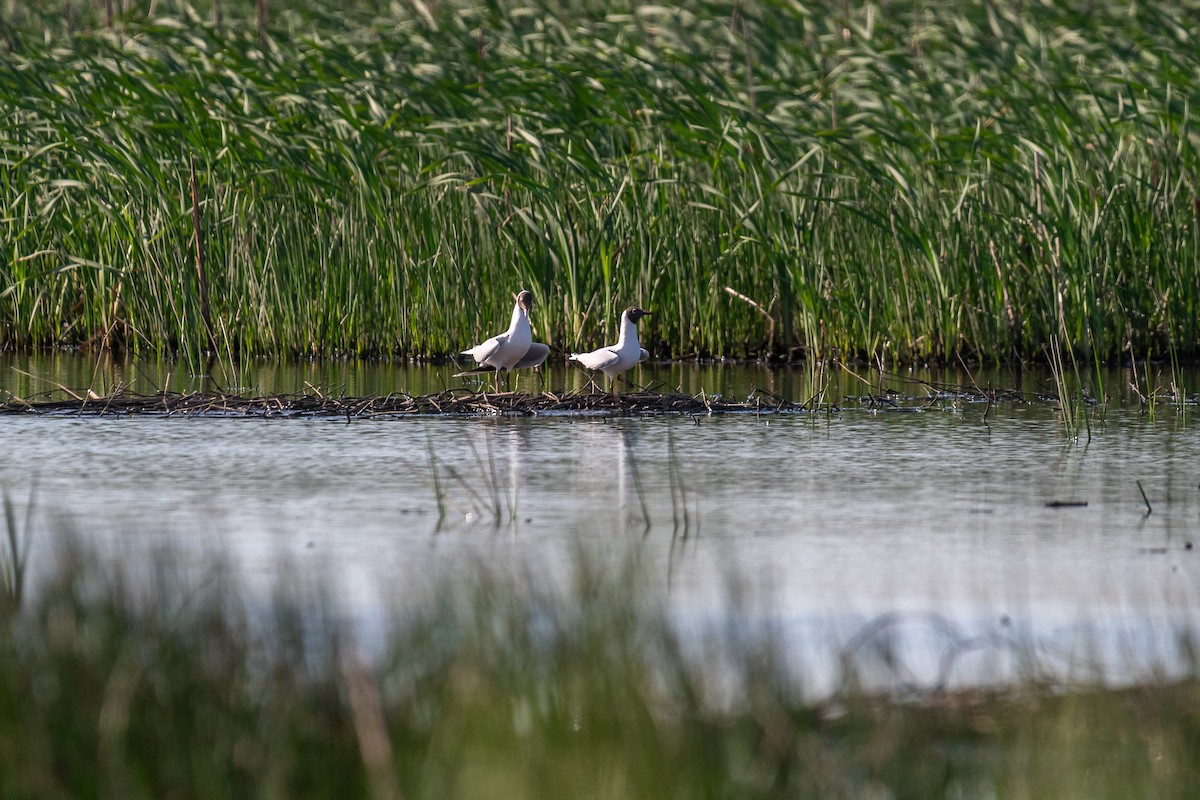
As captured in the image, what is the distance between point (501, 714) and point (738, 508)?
3.30m

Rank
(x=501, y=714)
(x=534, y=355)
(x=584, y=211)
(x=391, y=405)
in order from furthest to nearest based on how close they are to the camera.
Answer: (x=584, y=211)
(x=534, y=355)
(x=391, y=405)
(x=501, y=714)

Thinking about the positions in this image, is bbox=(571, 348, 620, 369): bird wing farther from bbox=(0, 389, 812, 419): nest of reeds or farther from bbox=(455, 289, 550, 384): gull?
bbox=(455, 289, 550, 384): gull

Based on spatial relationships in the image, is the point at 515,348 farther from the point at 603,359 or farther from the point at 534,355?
the point at 603,359

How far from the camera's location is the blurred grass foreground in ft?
10.9

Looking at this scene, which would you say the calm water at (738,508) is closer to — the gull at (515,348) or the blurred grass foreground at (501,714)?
the blurred grass foreground at (501,714)

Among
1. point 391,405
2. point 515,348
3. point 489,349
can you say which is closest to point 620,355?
point 515,348

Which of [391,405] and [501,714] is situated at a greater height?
[391,405]

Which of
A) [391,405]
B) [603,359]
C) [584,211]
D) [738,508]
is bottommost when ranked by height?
[738,508]

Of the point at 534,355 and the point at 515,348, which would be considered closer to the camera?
the point at 515,348

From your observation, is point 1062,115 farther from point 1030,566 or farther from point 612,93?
point 1030,566

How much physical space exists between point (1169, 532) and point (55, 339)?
8551 mm

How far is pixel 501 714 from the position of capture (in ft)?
11.1

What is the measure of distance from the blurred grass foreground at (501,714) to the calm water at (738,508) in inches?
7.4

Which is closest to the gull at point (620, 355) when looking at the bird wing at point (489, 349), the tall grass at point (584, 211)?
the bird wing at point (489, 349)
